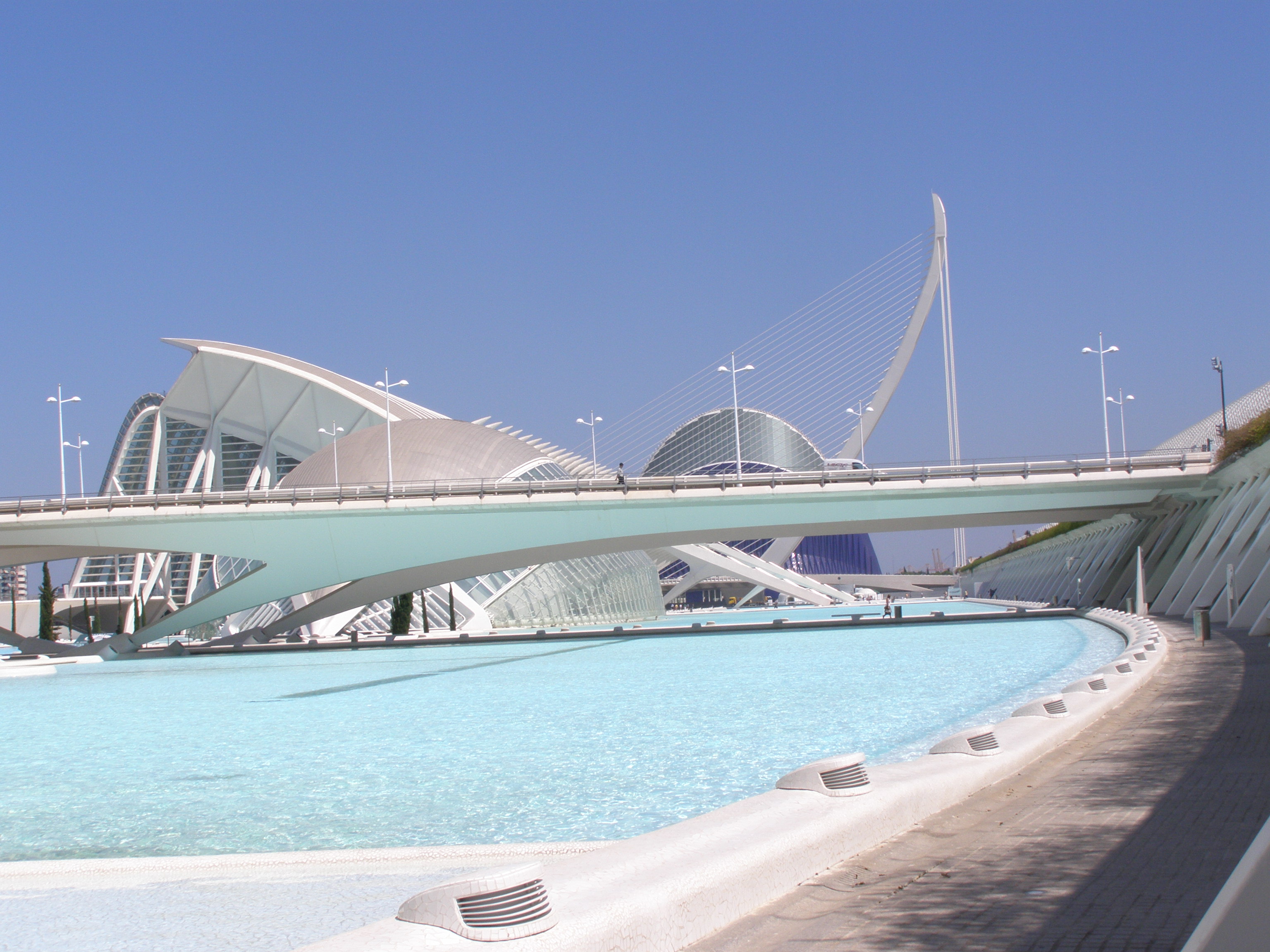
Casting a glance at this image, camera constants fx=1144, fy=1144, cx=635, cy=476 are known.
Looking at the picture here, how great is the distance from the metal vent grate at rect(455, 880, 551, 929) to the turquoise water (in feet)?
15.8

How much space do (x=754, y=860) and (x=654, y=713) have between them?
10900 millimetres

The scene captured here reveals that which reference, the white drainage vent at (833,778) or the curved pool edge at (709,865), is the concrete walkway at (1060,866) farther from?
the white drainage vent at (833,778)

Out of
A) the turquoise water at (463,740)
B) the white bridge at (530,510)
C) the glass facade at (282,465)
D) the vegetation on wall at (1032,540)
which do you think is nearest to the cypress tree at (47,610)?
the white bridge at (530,510)

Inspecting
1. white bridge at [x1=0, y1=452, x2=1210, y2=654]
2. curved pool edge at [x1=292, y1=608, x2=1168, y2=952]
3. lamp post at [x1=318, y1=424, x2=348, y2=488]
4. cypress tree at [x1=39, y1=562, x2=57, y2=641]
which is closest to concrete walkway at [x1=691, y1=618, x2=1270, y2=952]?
curved pool edge at [x1=292, y1=608, x2=1168, y2=952]

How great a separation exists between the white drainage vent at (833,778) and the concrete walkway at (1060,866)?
1.13 ft

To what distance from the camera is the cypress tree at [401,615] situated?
44750mm

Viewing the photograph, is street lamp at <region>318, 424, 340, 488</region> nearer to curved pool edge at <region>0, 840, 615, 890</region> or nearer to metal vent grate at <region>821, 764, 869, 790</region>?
curved pool edge at <region>0, 840, 615, 890</region>

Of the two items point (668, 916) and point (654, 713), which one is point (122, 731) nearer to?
point (654, 713)

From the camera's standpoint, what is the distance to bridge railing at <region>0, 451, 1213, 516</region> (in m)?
36.8

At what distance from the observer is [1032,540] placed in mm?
78812

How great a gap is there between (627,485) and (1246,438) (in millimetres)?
18579

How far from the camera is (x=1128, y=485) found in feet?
122

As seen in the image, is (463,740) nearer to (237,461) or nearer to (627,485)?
(627,485)

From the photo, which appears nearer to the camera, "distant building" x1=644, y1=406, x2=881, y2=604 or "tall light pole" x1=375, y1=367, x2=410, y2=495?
"tall light pole" x1=375, y1=367, x2=410, y2=495
